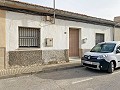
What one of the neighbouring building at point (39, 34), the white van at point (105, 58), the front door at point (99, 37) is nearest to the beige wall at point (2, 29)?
the neighbouring building at point (39, 34)

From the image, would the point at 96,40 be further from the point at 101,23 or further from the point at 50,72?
the point at 50,72

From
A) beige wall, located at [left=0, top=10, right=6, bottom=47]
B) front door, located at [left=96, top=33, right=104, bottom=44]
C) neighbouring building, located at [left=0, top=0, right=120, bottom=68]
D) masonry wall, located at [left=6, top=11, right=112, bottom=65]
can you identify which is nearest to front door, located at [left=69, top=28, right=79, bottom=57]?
neighbouring building, located at [left=0, top=0, right=120, bottom=68]

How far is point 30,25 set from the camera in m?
9.12

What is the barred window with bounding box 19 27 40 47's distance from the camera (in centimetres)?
912

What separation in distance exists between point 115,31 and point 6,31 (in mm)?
11134

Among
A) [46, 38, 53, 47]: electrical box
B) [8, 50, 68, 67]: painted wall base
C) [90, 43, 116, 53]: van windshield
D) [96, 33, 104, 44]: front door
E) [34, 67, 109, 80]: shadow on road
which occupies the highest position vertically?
[96, 33, 104, 44]: front door

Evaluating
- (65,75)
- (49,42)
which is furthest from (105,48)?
(49,42)

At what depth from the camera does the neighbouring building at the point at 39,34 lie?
8305mm

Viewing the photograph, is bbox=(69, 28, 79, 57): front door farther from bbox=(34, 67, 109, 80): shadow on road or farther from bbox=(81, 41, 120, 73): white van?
bbox=(34, 67, 109, 80): shadow on road

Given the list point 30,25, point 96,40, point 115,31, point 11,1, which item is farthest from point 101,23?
point 11,1

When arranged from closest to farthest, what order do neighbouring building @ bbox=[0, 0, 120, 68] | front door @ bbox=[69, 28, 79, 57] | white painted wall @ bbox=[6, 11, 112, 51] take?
neighbouring building @ bbox=[0, 0, 120, 68] → white painted wall @ bbox=[6, 11, 112, 51] → front door @ bbox=[69, 28, 79, 57]

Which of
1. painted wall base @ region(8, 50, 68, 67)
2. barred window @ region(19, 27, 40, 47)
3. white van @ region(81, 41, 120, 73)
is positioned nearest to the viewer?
white van @ region(81, 41, 120, 73)

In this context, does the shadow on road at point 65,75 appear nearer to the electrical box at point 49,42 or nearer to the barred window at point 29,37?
the electrical box at point 49,42

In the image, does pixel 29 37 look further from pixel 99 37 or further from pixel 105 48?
pixel 99 37
